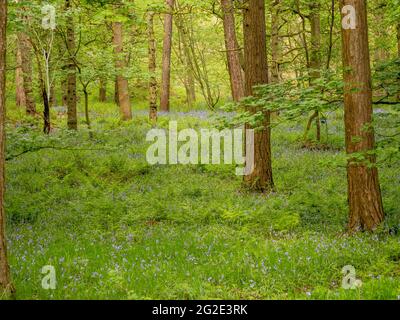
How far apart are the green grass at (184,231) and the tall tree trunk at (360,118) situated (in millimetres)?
421

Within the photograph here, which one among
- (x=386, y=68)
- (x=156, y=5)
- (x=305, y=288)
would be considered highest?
(x=156, y=5)

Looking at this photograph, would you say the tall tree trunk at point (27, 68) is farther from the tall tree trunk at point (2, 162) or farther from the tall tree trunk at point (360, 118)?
the tall tree trunk at point (360, 118)

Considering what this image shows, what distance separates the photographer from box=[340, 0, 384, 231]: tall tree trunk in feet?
26.9

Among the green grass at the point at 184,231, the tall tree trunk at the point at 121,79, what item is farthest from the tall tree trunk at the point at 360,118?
the tall tree trunk at the point at 121,79

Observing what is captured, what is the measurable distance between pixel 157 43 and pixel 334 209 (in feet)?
102

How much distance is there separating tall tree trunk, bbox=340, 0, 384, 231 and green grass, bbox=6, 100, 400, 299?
1.38ft

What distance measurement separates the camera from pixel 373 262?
23.2ft

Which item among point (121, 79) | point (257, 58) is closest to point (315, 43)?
point (257, 58)

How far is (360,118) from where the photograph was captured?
27.2ft

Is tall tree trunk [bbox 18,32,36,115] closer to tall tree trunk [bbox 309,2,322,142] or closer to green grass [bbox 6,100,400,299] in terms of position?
green grass [bbox 6,100,400,299]

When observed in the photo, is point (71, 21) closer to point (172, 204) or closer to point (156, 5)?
point (156, 5)

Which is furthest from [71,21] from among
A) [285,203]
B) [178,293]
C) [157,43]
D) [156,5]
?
[157,43]

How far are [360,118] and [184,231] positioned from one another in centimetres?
409

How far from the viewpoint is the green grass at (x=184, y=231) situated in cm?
634
